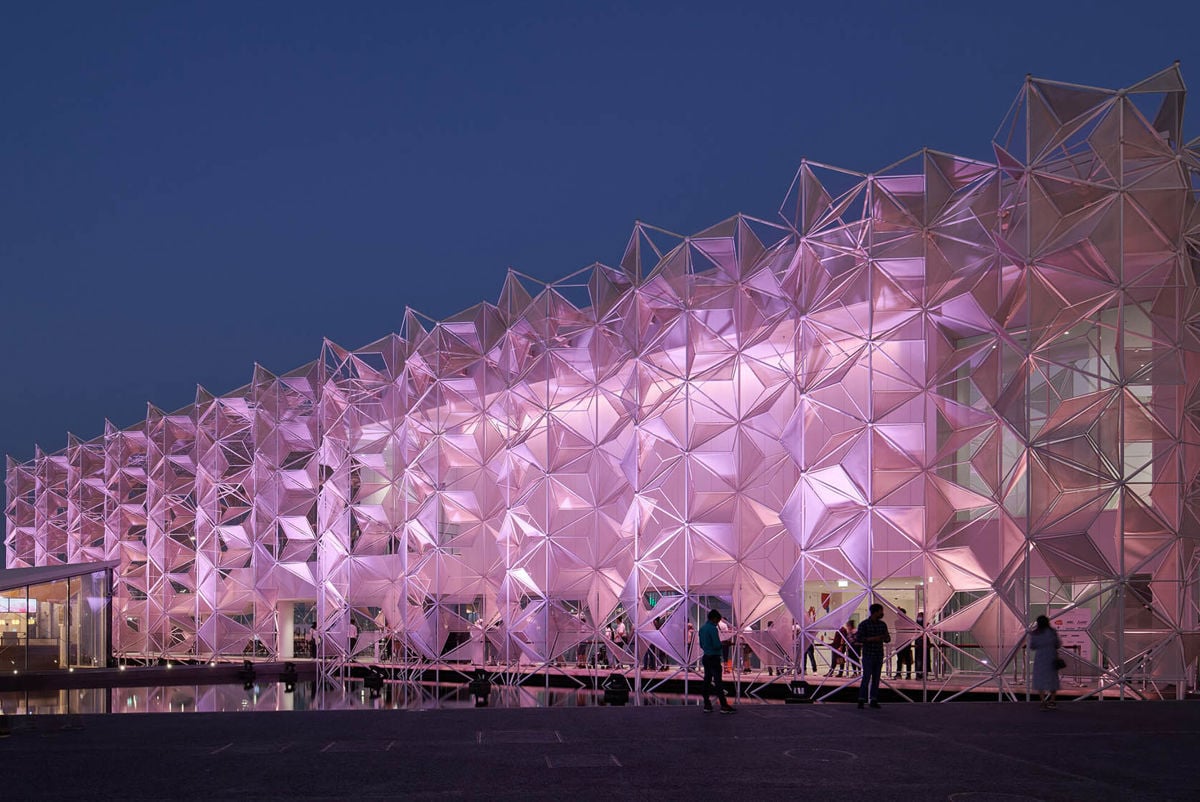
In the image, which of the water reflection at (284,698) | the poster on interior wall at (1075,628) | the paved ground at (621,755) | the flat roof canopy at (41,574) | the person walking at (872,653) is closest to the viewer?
the paved ground at (621,755)

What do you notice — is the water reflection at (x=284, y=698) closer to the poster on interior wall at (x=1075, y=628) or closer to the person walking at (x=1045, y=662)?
the poster on interior wall at (x=1075, y=628)

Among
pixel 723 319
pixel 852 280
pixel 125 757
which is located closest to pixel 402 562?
pixel 723 319

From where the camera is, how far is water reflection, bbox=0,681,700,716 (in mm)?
23438

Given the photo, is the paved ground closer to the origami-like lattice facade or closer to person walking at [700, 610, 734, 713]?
person walking at [700, 610, 734, 713]

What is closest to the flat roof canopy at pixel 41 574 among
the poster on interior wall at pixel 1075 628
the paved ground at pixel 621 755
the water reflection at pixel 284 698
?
the water reflection at pixel 284 698

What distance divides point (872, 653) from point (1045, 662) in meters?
2.24

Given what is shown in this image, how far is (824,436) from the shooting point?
87.5ft

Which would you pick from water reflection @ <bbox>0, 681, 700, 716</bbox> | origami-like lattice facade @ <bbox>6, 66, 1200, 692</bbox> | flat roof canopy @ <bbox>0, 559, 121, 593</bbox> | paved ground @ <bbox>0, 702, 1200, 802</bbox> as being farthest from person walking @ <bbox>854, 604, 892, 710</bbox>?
flat roof canopy @ <bbox>0, 559, 121, 593</bbox>

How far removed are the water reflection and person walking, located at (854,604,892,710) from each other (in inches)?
271

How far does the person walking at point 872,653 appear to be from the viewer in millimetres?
15734

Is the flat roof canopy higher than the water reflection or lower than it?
higher

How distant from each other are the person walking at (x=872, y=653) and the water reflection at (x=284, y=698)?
22.6 ft

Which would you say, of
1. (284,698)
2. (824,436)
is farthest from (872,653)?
(284,698)

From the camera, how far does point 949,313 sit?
2155 centimetres
